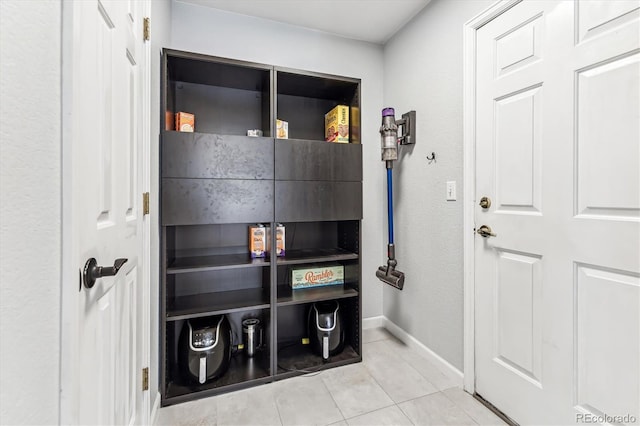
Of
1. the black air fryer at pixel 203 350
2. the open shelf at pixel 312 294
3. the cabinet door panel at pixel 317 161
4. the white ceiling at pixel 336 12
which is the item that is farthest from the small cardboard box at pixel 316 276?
the white ceiling at pixel 336 12

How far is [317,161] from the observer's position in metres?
1.91

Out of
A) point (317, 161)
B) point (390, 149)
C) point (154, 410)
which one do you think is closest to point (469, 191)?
point (390, 149)

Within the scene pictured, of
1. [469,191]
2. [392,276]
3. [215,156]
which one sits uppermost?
[215,156]

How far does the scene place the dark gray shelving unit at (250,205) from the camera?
1.66 meters

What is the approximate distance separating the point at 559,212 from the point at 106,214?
1.74 m

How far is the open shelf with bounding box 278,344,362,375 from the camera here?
1.92 meters

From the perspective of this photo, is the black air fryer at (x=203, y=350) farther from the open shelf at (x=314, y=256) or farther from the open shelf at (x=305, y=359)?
the open shelf at (x=314, y=256)

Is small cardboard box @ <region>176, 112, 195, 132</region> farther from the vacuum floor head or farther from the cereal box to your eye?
the vacuum floor head

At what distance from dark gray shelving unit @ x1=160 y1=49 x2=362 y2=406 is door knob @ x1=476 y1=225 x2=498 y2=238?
0.74 m

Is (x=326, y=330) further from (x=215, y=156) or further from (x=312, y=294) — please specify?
(x=215, y=156)

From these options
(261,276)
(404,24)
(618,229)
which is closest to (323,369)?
(261,276)

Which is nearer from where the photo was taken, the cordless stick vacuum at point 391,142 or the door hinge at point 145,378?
the door hinge at point 145,378

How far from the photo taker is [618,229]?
108 centimetres

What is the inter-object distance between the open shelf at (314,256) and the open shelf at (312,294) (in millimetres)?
217
